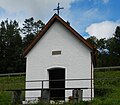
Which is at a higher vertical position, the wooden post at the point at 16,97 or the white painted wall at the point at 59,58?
the white painted wall at the point at 59,58

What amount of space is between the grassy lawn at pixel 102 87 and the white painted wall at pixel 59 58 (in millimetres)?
1588

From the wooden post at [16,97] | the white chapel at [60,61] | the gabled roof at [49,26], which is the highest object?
the gabled roof at [49,26]

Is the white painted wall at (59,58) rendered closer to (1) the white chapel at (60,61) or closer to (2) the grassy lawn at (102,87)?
(1) the white chapel at (60,61)

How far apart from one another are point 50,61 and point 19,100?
3.29 metres

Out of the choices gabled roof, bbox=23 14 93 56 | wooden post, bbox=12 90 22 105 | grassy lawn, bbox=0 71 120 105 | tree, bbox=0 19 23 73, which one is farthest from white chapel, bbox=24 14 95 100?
tree, bbox=0 19 23 73

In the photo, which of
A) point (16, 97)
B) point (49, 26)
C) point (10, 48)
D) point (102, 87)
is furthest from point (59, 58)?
point (10, 48)

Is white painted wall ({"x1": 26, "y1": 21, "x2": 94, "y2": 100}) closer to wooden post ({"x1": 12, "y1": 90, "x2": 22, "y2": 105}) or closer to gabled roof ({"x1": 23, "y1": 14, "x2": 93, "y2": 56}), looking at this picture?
gabled roof ({"x1": 23, "y1": 14, "x2": 93, "y2": 56})

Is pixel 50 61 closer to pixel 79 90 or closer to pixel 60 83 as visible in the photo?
pixel 60 83

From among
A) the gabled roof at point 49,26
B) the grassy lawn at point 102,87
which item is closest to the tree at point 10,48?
the grassy lawn at point 102,87

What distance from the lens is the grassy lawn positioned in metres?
14.2

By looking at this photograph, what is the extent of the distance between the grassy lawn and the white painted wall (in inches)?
62.5

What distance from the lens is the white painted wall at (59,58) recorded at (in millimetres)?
16875

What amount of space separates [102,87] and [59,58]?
24.1 feet

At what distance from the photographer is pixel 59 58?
17.4m
